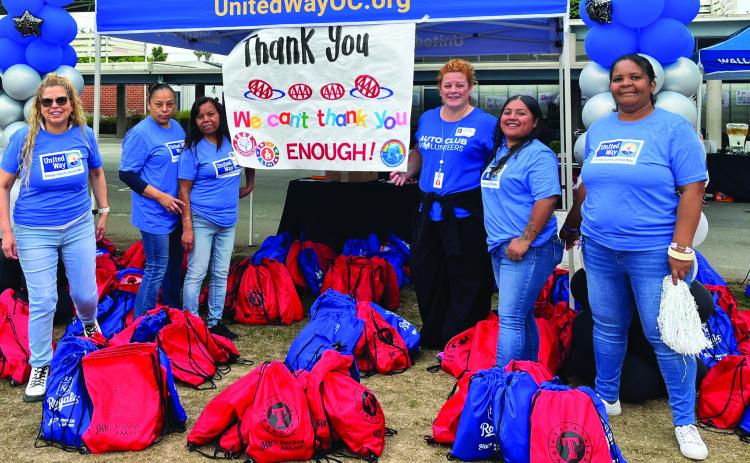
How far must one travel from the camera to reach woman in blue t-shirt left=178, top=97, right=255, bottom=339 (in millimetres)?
4613

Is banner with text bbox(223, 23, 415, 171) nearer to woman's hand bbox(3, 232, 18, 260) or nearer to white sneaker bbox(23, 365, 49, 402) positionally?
woman's hand bbox(3, 232, 18, 260)

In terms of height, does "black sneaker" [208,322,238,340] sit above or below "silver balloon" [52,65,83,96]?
below

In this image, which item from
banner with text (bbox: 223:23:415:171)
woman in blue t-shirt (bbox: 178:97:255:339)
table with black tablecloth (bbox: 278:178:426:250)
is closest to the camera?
woman in blue t-shirt (bbox: 178:97:255:339)

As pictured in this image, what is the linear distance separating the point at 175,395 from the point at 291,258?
279 cm

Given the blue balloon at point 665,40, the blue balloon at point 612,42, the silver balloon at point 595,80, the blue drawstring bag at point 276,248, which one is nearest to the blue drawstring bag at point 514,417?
the silver balloon at point 595,80

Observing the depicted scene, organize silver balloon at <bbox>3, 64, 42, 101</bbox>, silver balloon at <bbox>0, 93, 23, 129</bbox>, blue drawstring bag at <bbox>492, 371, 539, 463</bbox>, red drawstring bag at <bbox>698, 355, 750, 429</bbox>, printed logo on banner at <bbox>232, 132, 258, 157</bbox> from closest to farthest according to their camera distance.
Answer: blue drawstring bag at <bbox>492, 371, 539, 463</bbox>, red drawstring bag at <bbox>698, 355, 750, 429</bbox>, printed logo on banner at <bbox>232, 132, 258, 157</bbox>, silver balloon at <bbox>3, 64, 42, 101</bbox>, silver balloon at <bbox>0, 93, 23, 129</bbox>

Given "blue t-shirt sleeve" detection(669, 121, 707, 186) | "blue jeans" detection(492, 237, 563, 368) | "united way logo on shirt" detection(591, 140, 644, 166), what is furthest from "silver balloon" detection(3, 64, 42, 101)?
"blue t-shirt sleeve" detection(669, 121, 707, 186)

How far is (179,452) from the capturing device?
10.5 feet

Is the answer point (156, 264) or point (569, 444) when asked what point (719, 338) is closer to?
point (569, 444)

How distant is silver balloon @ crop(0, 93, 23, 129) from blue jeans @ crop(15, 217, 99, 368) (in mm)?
2434

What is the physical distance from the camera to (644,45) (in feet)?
15.0

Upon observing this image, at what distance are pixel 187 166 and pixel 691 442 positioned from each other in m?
3.23

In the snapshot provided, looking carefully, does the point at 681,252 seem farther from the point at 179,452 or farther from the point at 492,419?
the point at 179,452

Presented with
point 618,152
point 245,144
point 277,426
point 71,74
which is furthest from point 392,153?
point 71,74
